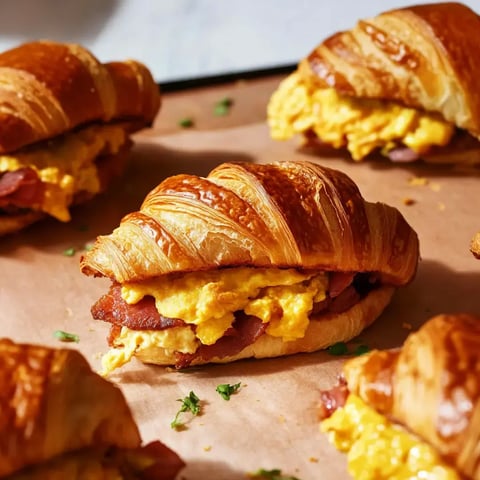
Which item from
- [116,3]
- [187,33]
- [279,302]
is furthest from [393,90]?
[116,3]

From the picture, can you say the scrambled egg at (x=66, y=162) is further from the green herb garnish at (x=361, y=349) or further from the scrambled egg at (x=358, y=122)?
the green herb garnish at (x=361, y=349)

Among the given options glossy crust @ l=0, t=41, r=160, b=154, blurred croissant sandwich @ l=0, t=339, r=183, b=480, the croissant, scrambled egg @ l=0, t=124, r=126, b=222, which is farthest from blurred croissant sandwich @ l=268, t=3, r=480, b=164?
blurred croissant sandwich @ l=0, t=339, r=183, b=480

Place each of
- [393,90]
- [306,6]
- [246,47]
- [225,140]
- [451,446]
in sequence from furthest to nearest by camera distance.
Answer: [306,6], [246,47], [225,140], [393,90], [451,446]

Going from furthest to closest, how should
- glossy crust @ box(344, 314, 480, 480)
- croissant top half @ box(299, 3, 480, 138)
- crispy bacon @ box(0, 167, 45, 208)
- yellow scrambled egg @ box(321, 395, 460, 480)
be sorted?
croissant top half @ box(299, 3, 480, 138) → crispy bacon @ box(0, 167, 45, 208) → yellow scrambled egg @ box(321, 395, 460, 480) → glossy crust @ box(344, 314, 480, 480)

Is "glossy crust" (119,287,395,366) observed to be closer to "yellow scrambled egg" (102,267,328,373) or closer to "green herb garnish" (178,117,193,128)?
"yellow scrambled egg" (102,267,328,373)

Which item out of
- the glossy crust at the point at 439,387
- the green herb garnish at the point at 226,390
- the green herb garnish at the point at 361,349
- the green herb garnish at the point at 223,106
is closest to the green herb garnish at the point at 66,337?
the green herb garnish at the point at 226,390

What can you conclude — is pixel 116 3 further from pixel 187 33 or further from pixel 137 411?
pixel 137 411
